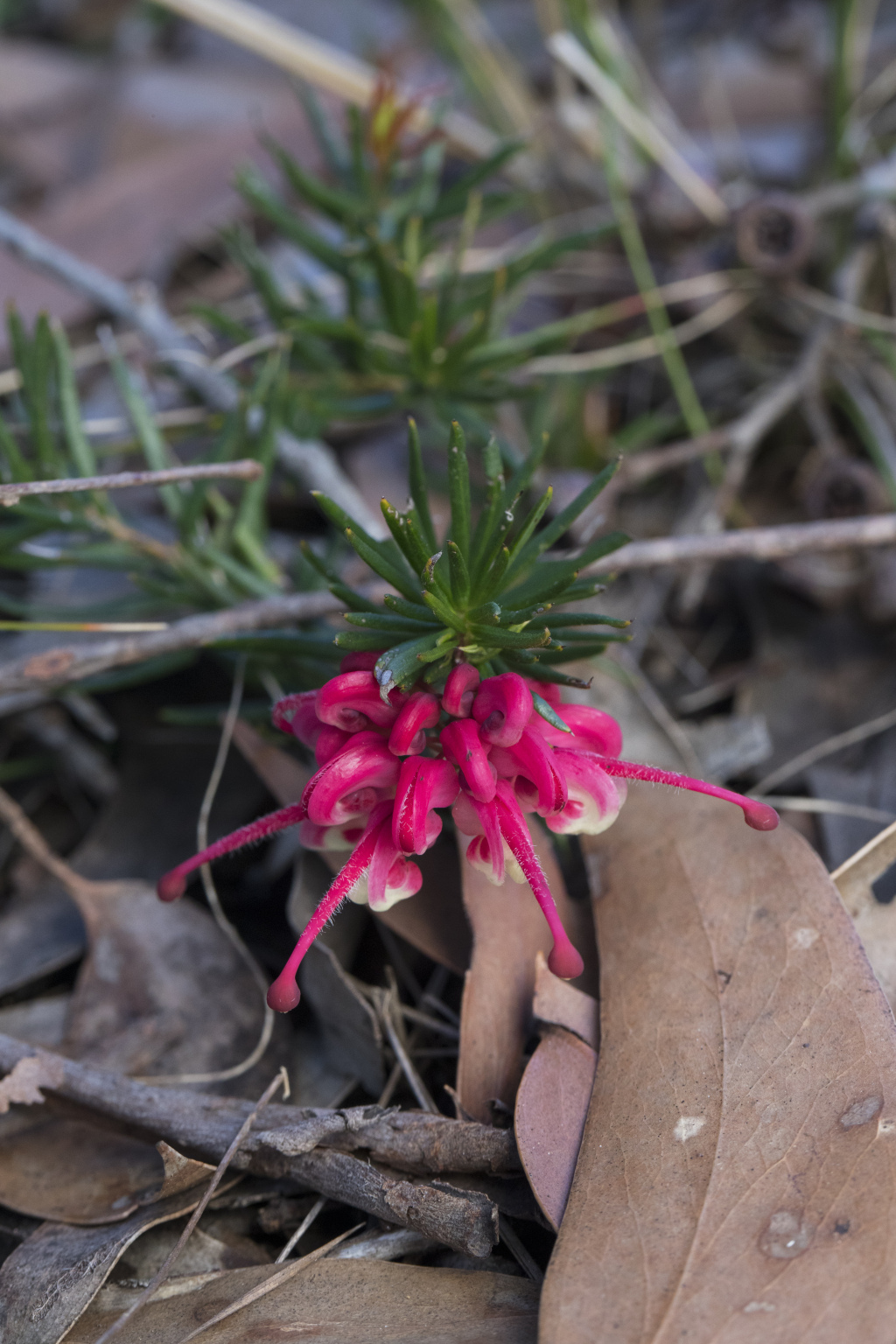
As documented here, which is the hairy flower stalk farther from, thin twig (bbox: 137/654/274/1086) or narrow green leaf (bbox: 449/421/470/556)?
thin twig (bbox: 137/654/274/1086)

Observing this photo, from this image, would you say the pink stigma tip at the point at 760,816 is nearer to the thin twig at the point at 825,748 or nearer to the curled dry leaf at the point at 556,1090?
the curled dry leaf at the point at 556,1090

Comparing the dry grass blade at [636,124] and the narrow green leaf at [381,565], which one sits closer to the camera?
the narrow green leaf at [381,565]

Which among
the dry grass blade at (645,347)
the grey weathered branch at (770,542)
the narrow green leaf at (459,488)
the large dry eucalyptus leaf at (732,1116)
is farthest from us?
the dry grass blade at (645,347)

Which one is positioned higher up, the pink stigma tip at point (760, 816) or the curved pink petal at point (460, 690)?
the curved pink petal at point (460, 690)

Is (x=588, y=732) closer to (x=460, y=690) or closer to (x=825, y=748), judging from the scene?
(x=460, y=690)

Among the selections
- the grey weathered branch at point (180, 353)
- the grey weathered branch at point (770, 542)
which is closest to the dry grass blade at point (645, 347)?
the grey weathered branch at point (180, 353)

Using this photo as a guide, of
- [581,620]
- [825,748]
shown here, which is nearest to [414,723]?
[581,620]

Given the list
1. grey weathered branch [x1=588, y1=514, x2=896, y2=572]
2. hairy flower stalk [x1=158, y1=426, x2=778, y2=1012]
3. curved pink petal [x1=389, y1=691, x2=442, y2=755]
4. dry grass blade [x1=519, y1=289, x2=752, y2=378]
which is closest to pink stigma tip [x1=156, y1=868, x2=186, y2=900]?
hairy flower stalk [x1=158, y1=426, x2=778, y2=1012]
